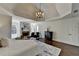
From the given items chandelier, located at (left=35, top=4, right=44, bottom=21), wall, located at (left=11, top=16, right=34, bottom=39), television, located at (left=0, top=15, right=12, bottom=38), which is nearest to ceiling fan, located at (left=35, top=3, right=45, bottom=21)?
chandelier, located at (left=35, top=4, right=44, bottom=21)

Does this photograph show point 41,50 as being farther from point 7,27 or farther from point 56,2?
point 56,2

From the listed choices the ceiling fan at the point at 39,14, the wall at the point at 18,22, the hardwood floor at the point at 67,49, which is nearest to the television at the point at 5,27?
the wall at the point at 18,22

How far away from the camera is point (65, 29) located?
63.3 inches

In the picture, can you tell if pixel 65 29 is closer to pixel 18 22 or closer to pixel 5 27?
pixel 18 22

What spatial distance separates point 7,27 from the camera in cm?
157

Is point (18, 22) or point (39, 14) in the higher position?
point (39, 14)

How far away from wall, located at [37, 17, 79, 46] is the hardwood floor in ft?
0.20

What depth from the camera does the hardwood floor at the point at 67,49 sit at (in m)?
1.53

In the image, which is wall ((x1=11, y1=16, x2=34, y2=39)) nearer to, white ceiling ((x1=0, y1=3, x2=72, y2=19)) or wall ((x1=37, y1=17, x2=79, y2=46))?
white ceiling ((x1=0, y1=3, x2=72, y2=19))

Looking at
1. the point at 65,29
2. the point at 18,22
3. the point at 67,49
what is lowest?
the point at 67,49

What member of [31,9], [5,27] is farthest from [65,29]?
[5,27]

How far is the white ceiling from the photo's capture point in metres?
1.59

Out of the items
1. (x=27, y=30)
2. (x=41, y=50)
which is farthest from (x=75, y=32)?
(x=27, y=30)

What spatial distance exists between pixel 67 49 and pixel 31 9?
2.67 feet
